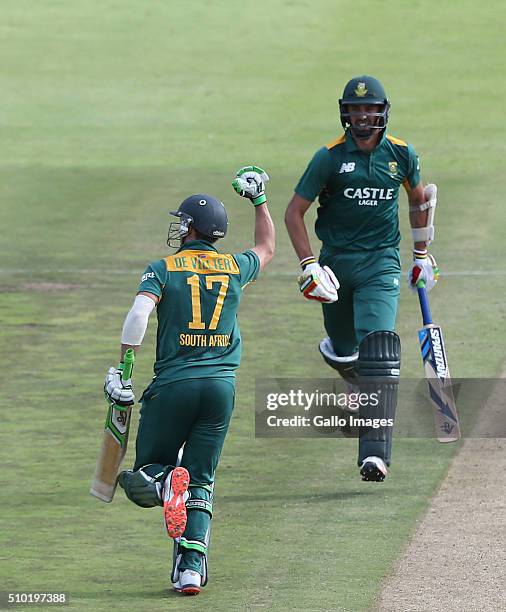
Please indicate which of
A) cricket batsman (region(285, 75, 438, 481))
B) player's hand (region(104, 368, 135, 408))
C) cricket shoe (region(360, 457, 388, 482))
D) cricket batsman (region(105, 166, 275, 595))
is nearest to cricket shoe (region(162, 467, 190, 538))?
cricket batsman (region(105, 166, 275, 595))

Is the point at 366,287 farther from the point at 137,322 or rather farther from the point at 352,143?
the point at 137,322

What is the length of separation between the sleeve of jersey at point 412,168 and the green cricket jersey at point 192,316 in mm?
2621

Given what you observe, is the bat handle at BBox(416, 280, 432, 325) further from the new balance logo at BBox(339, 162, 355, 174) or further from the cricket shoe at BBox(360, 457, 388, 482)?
the cricket shoe at BBox(360, 457, 388, 482)

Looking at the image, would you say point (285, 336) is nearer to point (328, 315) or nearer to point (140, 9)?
point (328, 315)

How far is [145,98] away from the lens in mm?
28344

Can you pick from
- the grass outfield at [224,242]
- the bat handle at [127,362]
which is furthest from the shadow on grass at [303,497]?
the bat handle at [127,362]

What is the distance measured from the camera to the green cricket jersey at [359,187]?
11391 millimetres

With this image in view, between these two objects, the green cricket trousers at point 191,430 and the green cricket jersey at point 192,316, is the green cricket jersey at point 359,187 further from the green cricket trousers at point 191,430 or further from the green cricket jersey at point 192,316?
the green cricket trousers at point 191,430

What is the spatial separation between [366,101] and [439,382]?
2.09 meters

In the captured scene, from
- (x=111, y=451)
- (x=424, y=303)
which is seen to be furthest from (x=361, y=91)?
(x=111, y=451)

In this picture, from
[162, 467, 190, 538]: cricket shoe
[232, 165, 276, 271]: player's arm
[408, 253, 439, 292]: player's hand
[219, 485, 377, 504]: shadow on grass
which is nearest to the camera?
[162, 467, 190, 538]: cricket shoe

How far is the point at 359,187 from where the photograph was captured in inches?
448

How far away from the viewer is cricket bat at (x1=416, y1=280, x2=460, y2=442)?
39.0 feet

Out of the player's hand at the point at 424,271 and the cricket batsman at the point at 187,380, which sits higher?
the player's hand at the point at 424,271
